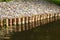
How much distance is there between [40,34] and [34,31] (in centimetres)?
124

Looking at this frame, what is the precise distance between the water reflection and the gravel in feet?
6.49

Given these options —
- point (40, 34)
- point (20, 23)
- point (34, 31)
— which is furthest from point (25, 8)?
point (40, 34)

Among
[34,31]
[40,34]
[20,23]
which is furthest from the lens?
[20,23]

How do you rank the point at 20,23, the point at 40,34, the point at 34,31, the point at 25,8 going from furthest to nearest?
Result: 1. the point at 25,8
2. the point at 20,23
3. the point at 34,31
4. the point at 40,34

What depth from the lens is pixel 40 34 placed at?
2472cm

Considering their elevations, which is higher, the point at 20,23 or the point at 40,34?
the point at 20,23

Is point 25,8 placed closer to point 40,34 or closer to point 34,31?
point 34,31

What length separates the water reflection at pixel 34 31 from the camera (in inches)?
916

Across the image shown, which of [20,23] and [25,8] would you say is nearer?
[20,23]

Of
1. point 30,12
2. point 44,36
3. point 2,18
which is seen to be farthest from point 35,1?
point 44,36

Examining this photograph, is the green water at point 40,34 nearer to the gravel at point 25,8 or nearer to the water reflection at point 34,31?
the water reflection at point 34,31

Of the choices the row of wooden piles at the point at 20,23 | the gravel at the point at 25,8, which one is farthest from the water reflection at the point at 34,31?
the gravel at the point at 25,8

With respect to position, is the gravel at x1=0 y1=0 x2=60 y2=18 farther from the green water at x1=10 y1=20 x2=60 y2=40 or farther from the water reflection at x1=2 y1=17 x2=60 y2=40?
the green water at x1=10 y1=20 x2=60 y2=40

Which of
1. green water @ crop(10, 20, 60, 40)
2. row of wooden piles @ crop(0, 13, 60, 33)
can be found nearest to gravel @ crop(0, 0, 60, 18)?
row of wooden piles @ crop(0, 13, 60, 33)
